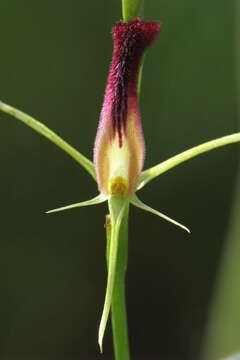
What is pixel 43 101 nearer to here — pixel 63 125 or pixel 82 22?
pixel 63 125

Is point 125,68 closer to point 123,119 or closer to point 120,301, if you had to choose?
point 123,119

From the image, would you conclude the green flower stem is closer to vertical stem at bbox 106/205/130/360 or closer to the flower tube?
the flower tube

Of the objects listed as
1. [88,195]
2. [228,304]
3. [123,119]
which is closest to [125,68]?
[123,119]

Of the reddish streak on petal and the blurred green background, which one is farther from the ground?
the reddish streak on petal

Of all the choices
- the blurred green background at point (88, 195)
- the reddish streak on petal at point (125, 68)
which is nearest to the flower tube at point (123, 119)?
the reddish streak on petal at point (125, 68)

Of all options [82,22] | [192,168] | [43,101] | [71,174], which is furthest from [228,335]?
[82,22]

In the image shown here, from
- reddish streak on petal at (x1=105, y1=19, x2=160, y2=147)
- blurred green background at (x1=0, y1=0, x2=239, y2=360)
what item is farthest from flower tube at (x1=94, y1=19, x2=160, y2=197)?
blurred green background at (x1=0, y1=0, x2=239, y2=360)

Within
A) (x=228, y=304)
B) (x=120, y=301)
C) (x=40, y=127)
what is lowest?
(x=228, y=304)
